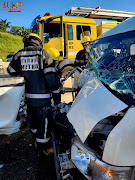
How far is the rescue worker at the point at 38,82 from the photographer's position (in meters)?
2.30

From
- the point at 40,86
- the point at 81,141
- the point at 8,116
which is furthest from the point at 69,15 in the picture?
the point at 81,141

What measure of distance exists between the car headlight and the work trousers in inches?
37.8

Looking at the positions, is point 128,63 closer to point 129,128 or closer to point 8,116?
point 129,128

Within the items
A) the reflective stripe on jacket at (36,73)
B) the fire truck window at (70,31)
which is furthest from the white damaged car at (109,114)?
the fire truck window at (70,31)

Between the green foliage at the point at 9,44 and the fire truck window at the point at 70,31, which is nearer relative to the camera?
the fire truck window at the point at 70,31

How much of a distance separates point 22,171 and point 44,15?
6286 mm

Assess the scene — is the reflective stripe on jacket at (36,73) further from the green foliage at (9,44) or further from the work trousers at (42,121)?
the green foliage at (9,44)

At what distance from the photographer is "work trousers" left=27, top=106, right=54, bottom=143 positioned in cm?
248

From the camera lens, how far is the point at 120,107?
1481mm

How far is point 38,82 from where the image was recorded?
2404mm

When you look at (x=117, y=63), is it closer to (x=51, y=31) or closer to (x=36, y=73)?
(x=36, y=73)

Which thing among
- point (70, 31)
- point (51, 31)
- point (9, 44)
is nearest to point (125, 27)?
point (70, 31)

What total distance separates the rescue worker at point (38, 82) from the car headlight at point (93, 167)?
988mm

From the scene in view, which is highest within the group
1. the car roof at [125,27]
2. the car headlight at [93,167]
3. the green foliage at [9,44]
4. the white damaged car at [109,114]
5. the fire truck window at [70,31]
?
the green foliage at [9,44]
